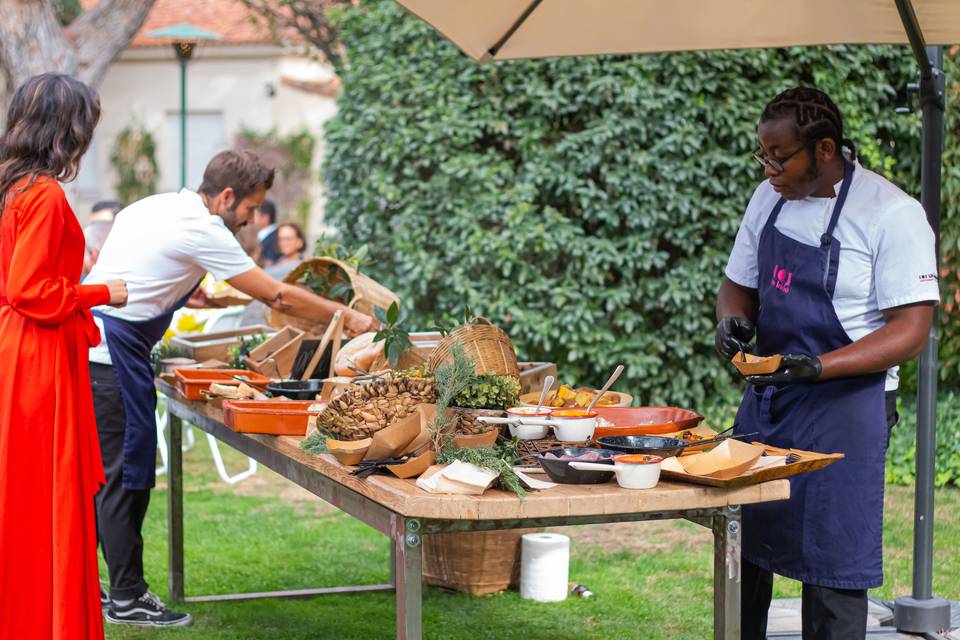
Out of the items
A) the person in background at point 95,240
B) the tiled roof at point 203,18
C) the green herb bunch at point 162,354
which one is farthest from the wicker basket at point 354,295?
the tiled roof at point 203,18

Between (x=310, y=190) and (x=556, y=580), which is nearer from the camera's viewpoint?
(x=556, y=580)

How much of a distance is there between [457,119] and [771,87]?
6.17 ft

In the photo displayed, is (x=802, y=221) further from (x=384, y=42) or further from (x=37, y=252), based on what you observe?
(x=384, y=42)

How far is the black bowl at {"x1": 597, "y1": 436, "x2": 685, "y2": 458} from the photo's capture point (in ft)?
9.46

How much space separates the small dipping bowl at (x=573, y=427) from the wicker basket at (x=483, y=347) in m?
0.48

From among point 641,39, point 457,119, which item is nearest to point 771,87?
point 457,119

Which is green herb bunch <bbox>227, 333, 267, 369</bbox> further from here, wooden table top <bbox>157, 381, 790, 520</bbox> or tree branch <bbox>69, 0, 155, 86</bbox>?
tree branch <bbox>69, 0, 155, 86</bbox>

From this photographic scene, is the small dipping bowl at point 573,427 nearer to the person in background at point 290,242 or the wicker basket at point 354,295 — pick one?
the wicker basket at point 354,295

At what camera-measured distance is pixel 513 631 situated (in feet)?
15.5

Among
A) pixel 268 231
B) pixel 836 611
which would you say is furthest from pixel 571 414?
pixel 268 231

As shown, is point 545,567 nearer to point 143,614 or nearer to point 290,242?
point 143,614

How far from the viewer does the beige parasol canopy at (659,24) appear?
4.21 metres

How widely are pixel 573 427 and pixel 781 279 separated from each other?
76 cm

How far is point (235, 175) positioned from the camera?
15.1 feet
